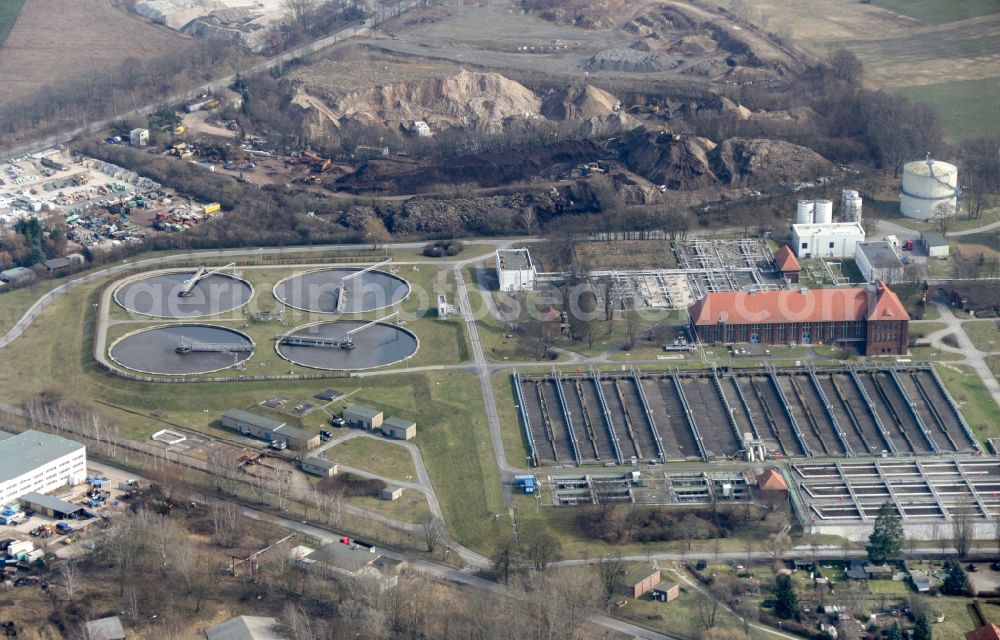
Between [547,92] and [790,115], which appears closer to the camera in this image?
[790,115]

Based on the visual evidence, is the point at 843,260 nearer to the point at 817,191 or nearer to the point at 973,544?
the point at 817,191

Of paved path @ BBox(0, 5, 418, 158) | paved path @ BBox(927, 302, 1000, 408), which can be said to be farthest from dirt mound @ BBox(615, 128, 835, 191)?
paved path @ BBox(0, 5, 418, 158)

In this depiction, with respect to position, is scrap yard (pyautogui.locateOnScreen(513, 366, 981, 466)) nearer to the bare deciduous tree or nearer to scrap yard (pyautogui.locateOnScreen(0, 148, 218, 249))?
the bare deciduous tree

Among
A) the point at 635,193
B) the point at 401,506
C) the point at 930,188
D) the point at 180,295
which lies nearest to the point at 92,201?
the point at 180,295

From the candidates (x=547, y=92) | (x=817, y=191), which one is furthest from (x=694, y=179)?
(x=547, y=92)

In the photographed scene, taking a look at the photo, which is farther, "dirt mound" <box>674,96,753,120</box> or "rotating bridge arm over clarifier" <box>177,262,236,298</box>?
"dirt mound" <box>674,96,753,120</box>

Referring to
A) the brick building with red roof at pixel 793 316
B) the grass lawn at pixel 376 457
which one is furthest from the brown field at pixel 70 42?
the brick building with red roof at pixel 793 316
